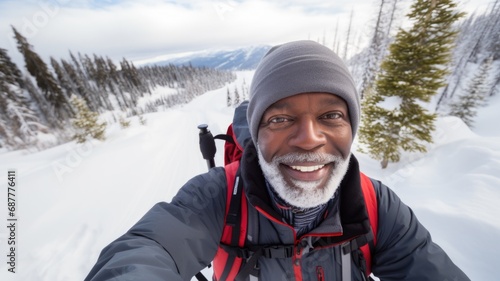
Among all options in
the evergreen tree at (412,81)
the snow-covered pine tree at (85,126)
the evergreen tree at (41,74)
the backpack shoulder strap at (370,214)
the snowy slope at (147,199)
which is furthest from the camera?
the evergreen tree at (41,74)

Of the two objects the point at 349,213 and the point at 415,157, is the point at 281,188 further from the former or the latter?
the point at 415,157

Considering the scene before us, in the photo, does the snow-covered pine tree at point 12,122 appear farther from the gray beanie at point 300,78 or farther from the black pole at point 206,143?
the gray beanie at point 300,78

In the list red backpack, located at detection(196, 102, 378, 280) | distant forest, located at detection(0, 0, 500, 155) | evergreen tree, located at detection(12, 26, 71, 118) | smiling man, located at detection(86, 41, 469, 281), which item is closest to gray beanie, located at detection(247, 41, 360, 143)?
smiling man, located at detection(86, 41, 469, 281)

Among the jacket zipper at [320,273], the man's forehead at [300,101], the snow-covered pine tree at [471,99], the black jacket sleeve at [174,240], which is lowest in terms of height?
the snow-covered pine tree at [471,99]

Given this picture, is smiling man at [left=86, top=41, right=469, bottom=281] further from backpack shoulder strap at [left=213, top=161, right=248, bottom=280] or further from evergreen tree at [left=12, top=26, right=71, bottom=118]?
evergreen tree at [left=12, top=26, right=71, bottom=118]

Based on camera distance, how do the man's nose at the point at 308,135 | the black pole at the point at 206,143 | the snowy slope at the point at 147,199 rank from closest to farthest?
the man's nose at the point at 308,135 < the snowy slope at the point at 147,199 < the black pole at the point at 206,143

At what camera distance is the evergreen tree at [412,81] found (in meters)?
7.47

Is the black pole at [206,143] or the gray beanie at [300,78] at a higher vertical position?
the gray beanie at [300,78]

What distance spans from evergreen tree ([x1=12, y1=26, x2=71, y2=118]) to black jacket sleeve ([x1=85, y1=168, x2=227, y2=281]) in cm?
5047

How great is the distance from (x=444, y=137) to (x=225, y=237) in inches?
466

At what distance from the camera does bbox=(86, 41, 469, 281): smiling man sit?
1.52 m

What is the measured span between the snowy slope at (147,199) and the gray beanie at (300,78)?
342cm

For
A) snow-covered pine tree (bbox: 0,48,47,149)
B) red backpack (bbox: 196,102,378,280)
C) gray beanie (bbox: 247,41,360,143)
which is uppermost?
gray beanie (bbox: 247,41,360,143)

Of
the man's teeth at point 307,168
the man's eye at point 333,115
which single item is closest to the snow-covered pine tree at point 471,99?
the man's eye at point 333,115
